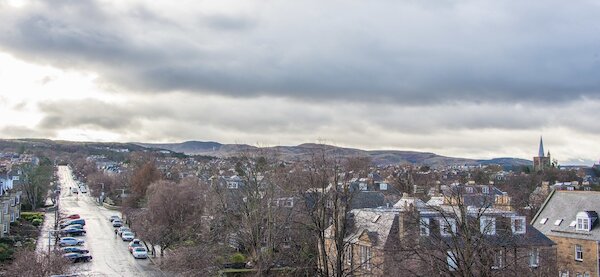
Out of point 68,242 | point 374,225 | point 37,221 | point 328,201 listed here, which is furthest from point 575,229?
point 37,221

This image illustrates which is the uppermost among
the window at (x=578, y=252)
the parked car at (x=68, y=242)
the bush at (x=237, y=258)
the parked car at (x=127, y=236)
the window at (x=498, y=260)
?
the window at (x=498, y=260)

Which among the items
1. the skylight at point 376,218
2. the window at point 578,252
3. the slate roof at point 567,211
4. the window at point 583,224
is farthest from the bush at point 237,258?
the window at point 583,224

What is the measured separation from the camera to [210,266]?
1804 inches

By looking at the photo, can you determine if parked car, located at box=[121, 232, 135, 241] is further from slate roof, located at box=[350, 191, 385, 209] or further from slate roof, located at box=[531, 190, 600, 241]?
slate roof, located at box=[531, 190, 600, 241]

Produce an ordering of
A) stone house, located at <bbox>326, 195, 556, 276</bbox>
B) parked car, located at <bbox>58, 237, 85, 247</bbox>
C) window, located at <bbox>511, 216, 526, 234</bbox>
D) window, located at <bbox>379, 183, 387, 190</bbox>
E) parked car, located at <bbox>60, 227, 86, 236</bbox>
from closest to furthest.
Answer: stone house, located at <bbox>326, 195, 556, 276</bbox>, window, located at <bbox>511, 216, 526, 234</bbox>, parked car, located at <bbox>58, 237, 85, 247</bbox>, parked car, located at <bbox>60, 227, 86, 236</bbox>, window, located at <bbox>379, 183, 387, 190</bbox>

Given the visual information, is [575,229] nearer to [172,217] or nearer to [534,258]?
[534,258]

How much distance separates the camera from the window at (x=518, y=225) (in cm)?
3713

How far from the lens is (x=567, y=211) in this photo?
4731 cm

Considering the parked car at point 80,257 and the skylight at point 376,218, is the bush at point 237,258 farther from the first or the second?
the skylight at point 376,218

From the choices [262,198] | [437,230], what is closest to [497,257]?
[437,230]

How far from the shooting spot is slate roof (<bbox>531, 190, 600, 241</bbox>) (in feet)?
144

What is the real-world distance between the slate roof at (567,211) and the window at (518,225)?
26.6 ft

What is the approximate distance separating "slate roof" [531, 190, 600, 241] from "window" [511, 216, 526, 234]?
810cm

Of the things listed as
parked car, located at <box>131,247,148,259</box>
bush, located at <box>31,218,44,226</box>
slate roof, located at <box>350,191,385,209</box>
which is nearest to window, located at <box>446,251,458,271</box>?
slate roof, located at <box>350,191,385,209</box>
